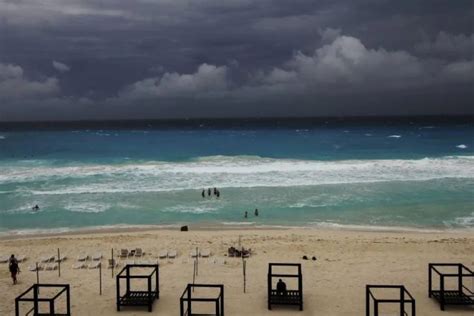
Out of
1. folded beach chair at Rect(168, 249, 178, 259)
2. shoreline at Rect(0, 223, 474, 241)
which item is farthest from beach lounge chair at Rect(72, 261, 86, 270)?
shoreline at Rect(0, 223, 474, 241)

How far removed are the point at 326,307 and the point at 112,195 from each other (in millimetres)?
22101

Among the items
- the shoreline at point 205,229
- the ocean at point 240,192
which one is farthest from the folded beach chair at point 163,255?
Answer: the ocean at point 240,192

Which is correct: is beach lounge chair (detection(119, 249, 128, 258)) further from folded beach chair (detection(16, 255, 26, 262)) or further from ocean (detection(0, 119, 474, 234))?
ocean (detection(0, 119, 474, 234))

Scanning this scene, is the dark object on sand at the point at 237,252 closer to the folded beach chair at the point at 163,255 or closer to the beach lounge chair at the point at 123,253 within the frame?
the folded beach chair at the point at 163,255

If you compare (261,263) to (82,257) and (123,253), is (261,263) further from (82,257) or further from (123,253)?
(82,257)

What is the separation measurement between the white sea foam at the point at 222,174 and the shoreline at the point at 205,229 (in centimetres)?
985

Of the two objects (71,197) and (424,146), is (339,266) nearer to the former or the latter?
(71,197)

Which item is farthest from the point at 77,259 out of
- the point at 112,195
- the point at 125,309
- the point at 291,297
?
the point at 112,195

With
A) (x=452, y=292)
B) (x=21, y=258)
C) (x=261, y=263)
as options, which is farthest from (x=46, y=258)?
(x=452, y=292)

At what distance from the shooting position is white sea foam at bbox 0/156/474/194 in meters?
36.0

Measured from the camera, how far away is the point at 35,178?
40750mm

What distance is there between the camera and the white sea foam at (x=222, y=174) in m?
36.0

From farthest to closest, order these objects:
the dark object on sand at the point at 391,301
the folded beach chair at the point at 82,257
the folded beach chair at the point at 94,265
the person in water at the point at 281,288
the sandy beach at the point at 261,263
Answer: the folded beach chair at the point at 82,257, the folded beach chair at the point at 94,265, the sandy beach at the point at 261,263, the person in water at the point at 281,288, the dark object on sand at the point at 391,301

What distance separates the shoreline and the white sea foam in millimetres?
9849
